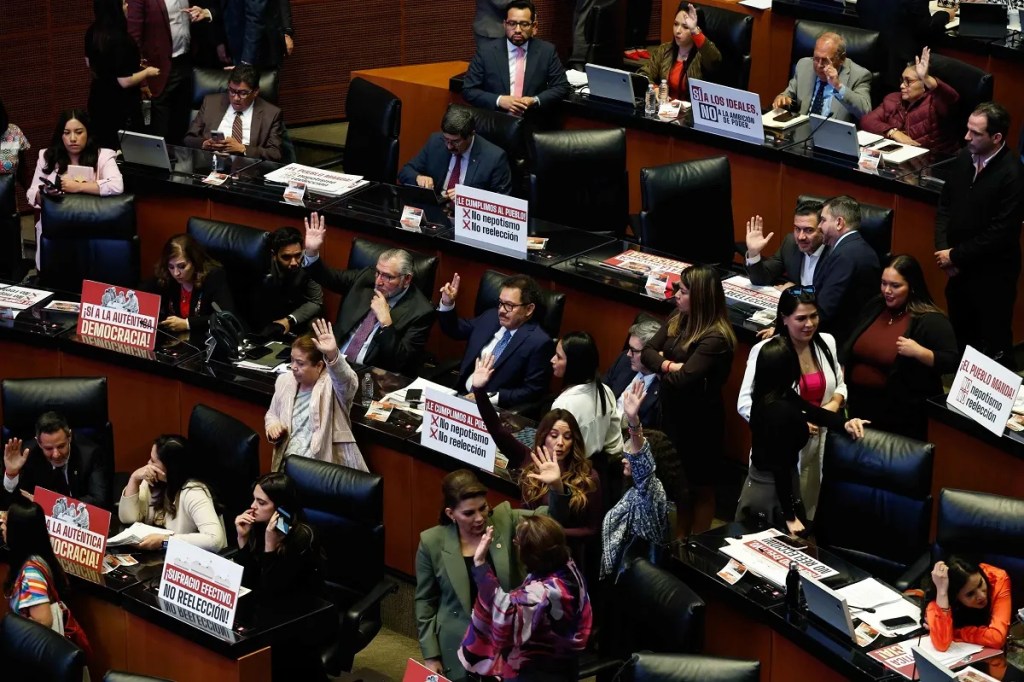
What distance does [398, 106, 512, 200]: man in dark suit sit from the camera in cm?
834

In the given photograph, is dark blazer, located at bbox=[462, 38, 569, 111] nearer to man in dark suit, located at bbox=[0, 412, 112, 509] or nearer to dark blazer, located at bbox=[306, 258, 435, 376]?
dark blazer, located at bbox=[306, 258, 435, 376]

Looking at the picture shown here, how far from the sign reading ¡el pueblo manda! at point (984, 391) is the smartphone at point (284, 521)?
265 cm

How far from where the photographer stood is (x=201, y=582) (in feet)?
18.2

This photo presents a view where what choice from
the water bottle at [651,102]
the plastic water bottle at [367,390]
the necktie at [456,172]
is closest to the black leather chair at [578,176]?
the necktie at [456,172]

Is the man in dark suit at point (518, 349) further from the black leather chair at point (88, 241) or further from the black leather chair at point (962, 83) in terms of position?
the black leather chair at point (962, 83)

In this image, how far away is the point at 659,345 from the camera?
21.6 feet

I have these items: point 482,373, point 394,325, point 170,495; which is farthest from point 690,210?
point 170,495

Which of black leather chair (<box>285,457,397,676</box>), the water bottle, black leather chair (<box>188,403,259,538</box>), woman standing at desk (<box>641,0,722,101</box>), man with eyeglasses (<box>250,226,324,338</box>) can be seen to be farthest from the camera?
woman standing at desk (<box>641,0,722,101</box>)

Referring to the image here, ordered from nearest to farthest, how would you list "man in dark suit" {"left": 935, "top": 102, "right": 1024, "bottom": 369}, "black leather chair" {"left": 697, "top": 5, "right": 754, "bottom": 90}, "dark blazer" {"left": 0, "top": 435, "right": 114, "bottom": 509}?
1. "dark blazer" {"left": 0, "top": 435, "right": 114, "bottom": 509}
2. "man in dark suit" {"left": 935, "top": 102, "right": 1024, "bottom": 369}
3. "black leather chair" {"left": 697, "top": 5, "right": 754, "bottom": 90}

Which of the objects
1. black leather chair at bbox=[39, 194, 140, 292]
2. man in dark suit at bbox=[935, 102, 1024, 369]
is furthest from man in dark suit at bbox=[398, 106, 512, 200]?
man in dark suit at bbox=[935, 102, 1024, 369]

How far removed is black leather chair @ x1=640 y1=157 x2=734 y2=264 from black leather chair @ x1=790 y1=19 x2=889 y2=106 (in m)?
1.50

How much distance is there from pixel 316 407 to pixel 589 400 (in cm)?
117

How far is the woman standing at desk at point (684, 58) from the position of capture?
9.27 metres

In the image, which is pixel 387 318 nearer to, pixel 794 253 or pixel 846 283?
pixel 794 253
